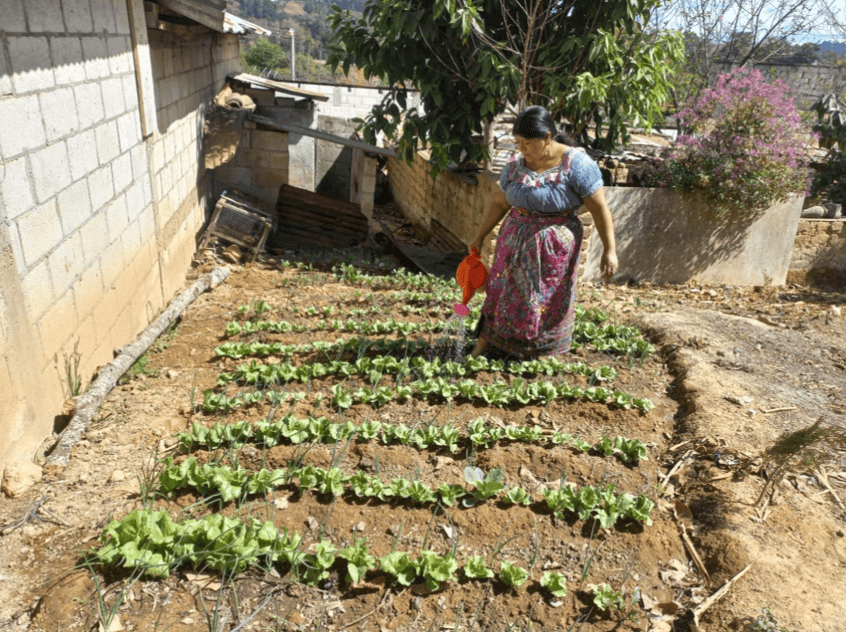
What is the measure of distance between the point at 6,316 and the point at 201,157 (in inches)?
226

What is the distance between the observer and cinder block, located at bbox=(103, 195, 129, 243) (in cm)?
430

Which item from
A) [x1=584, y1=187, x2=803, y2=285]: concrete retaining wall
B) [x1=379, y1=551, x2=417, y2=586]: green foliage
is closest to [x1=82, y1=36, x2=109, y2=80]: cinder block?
[x1=379, y1=551, x2=417, y2=586]: green foliage

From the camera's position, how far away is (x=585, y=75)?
246 inches

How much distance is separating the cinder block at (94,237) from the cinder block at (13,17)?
45.5 inches

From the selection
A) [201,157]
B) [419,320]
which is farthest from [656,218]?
[201,157]

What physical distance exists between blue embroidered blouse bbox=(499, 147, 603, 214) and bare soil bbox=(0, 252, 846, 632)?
1265 mm

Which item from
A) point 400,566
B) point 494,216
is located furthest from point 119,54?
point 400,566

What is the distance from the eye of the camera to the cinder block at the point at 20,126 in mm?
2842

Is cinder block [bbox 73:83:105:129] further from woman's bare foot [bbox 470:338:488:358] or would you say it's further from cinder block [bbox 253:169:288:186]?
cinder block [bbox 253:169:288:186]

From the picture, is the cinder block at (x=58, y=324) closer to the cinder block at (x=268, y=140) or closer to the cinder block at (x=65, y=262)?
the cinder block at (x=65, y=262)

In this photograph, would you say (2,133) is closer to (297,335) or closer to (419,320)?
(297,335)

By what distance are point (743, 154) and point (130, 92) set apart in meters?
6.76

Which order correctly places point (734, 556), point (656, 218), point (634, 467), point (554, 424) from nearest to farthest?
point (734, 556) → point (634, 467) → point (554, 424) → point (656, 218)

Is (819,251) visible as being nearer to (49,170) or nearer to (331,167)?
(331,167)
